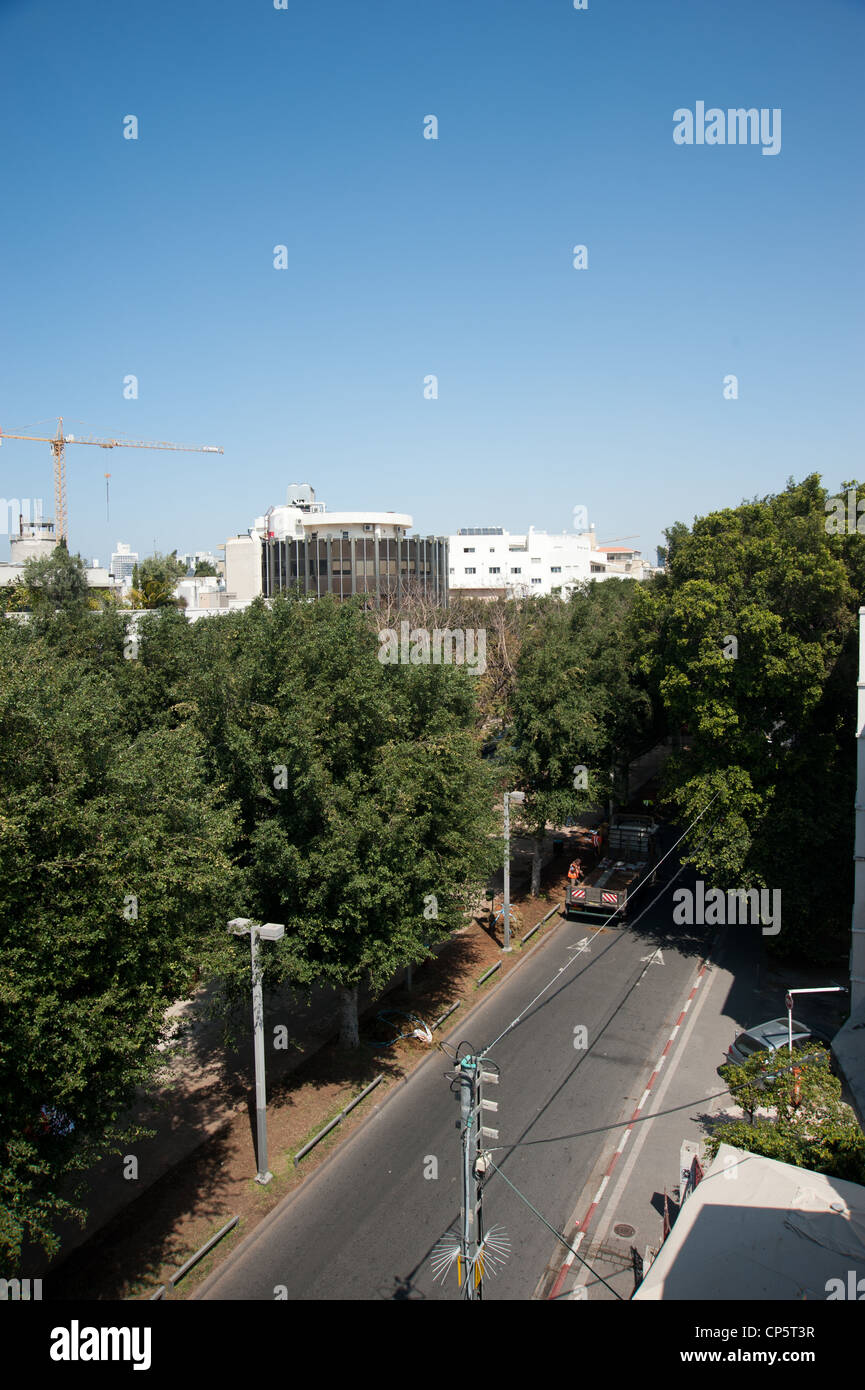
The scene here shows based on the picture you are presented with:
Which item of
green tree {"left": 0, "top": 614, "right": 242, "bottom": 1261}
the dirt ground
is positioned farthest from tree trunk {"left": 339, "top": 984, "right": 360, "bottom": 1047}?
green tree {"left": 0, "top": 614, "right": 242, "bottom": 1261}

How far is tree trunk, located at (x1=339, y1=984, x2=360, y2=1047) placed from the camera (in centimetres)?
1744

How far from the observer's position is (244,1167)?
14.4 m

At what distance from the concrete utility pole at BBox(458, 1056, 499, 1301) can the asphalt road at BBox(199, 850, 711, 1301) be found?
3.06 m

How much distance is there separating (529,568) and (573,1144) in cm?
9004

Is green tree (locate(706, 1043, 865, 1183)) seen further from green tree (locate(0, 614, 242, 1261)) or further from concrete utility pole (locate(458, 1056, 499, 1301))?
green tree (locate(0, 614, 242, 1261))

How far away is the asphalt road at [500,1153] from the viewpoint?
12.1 meters

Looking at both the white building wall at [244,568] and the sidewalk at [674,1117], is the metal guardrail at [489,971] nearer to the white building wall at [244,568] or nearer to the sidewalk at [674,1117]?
the sidewalk at [674,1117]

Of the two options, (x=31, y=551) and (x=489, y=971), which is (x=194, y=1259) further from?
(x=31, y=551)

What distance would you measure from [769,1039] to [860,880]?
13.5 ft

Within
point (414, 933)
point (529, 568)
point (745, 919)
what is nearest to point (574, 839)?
point (745, 919)

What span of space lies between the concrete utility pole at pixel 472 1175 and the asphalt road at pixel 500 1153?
3.06 meters

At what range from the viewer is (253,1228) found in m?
13.0

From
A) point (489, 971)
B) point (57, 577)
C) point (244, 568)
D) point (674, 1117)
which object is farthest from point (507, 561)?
point (674, 1117)

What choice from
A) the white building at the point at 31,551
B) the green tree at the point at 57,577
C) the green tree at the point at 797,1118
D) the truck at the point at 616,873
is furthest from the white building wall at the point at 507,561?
the green tree at the point at 797,1118
